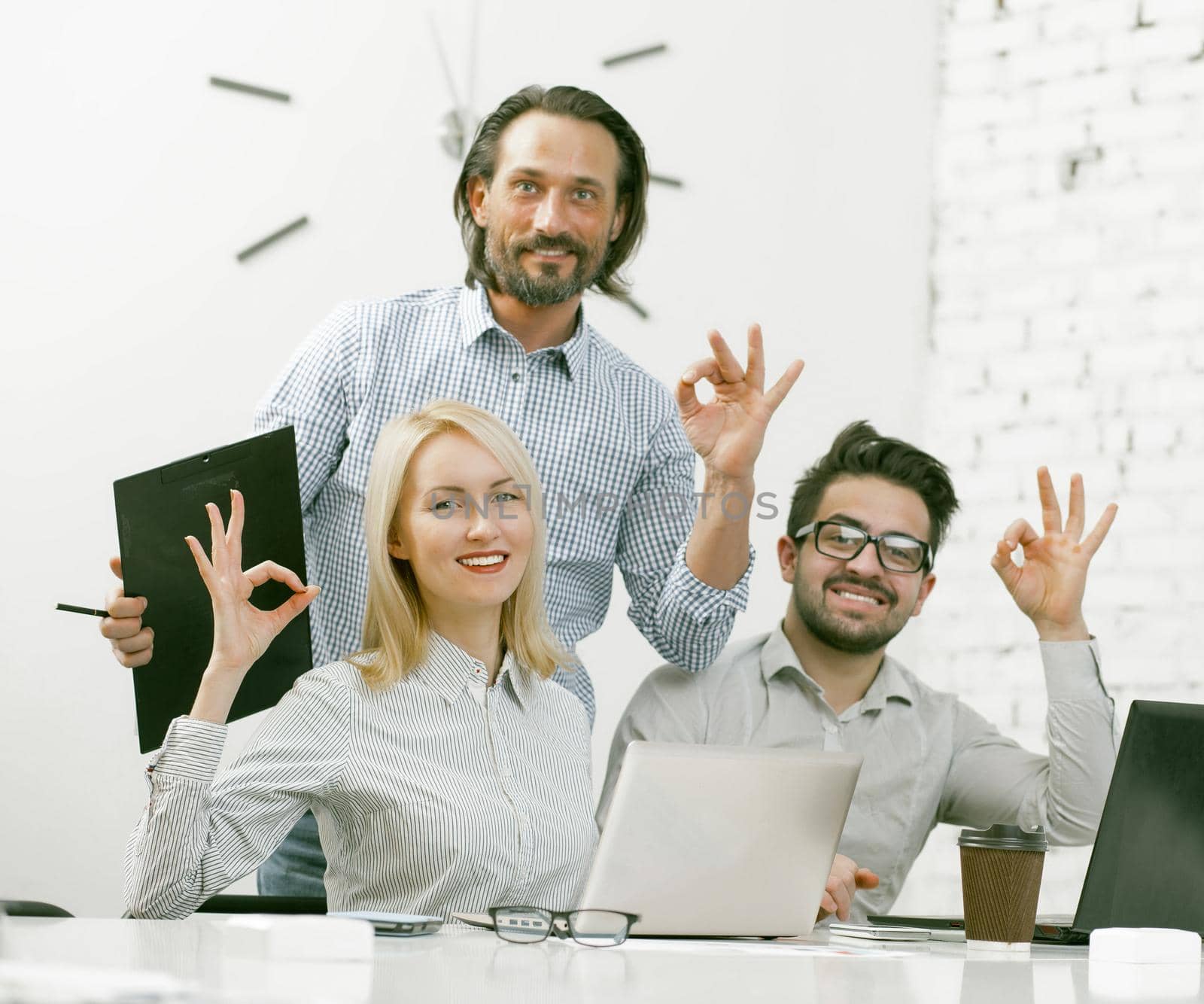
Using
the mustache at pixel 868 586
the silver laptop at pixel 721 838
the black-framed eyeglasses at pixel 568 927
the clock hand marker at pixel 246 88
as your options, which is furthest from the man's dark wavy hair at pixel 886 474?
the clock hand marker at pixel 246 88

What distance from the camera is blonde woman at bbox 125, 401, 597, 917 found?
1.44m

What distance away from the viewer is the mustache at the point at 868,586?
83.7 inches

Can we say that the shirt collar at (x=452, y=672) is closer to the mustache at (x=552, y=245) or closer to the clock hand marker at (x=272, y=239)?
the mustache at (x=552, y=245)

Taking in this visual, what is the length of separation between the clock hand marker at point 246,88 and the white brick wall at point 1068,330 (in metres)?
1.44

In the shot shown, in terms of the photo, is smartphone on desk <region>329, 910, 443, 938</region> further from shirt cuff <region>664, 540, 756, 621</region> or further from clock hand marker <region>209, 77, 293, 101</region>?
clock hand marker <region>209, 77, 293, 101</region>

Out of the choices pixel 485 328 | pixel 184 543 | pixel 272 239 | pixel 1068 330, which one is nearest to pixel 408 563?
pixel 184 543

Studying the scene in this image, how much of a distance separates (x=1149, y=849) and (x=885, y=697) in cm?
75

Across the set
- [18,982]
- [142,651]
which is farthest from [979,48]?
[18,982]

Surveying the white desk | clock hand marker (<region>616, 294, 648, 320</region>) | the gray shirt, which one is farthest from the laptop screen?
clock hand marker (<region>616, 294, 648, 320</region>)

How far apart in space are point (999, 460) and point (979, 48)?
0.91m

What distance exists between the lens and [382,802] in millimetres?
1521

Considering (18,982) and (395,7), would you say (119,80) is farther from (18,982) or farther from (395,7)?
(18,982)

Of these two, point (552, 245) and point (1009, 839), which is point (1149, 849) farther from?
point (552, 245)

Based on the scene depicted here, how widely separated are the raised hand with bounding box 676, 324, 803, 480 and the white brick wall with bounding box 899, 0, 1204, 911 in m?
1.22
